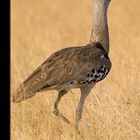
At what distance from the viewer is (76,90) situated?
22.5 feet

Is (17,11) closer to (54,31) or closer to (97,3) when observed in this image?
(54,31)

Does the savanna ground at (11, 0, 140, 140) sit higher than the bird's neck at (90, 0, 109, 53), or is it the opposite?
the bird's neck at (90, 0, 109, 53)

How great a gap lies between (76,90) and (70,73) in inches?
50.0

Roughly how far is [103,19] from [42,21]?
6.29 metres

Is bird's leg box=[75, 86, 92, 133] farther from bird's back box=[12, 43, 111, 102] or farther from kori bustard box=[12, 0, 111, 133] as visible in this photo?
bird's back box=[12, 43, 111, 102]

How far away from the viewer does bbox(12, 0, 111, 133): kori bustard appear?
5.44 meters

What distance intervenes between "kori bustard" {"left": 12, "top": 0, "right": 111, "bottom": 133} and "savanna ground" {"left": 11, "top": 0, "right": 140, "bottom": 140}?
24cm

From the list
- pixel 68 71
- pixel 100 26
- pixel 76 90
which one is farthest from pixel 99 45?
pixel 76 90

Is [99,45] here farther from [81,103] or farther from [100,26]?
[81,103]

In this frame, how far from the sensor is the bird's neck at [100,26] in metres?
6.09

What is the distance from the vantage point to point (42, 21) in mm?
12438

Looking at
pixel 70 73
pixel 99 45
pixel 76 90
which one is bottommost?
pixel 76 90

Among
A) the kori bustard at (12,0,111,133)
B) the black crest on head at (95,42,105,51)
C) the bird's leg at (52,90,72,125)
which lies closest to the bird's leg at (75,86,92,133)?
the kori bustard at (12,0,111,133)
